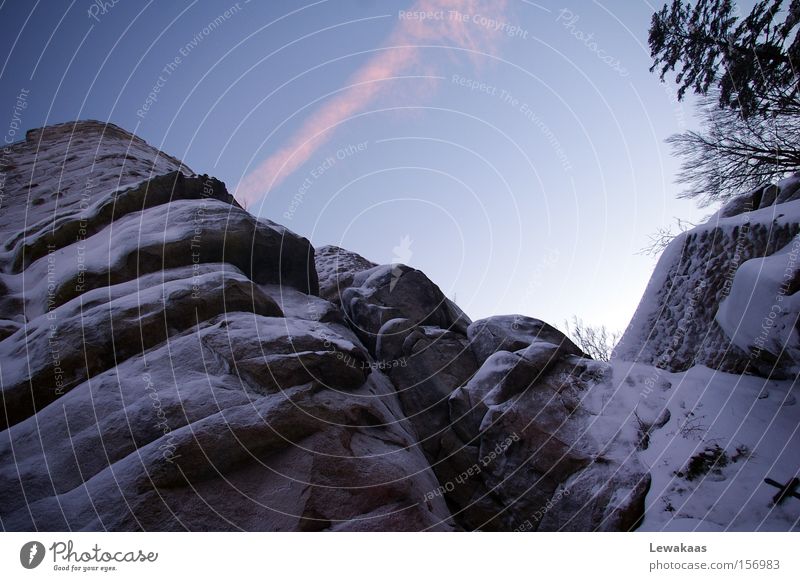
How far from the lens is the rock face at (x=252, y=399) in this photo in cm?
571

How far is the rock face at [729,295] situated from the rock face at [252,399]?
140 centimetres

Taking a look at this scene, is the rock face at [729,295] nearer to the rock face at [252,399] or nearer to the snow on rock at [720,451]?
the snow on rock at [720,451]

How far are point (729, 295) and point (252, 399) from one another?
25.1ft

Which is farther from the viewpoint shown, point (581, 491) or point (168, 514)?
point (581, 491)

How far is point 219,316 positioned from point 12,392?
10.2ft

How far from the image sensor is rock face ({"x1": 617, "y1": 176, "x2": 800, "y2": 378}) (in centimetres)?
640

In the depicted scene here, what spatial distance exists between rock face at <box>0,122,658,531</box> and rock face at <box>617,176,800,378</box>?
1.40m

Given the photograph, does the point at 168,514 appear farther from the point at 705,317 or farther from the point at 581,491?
the point at 705,317

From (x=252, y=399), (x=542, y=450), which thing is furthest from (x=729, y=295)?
(x=252, y=399)

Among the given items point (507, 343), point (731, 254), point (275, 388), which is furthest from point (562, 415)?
point (275, 388)

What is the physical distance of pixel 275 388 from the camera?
6.98 meters

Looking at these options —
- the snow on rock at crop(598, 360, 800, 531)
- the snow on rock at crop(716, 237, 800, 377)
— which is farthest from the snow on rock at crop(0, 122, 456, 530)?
the snow on rock at crop(716, 237, 800, 377)

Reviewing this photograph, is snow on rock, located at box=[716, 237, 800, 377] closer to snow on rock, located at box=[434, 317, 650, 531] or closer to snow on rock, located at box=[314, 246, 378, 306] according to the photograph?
snow on rock, located at box=[434, 317, 650, 531]

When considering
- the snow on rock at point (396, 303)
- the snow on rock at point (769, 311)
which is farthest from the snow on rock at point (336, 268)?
the snow on rock at point (769, 311)
